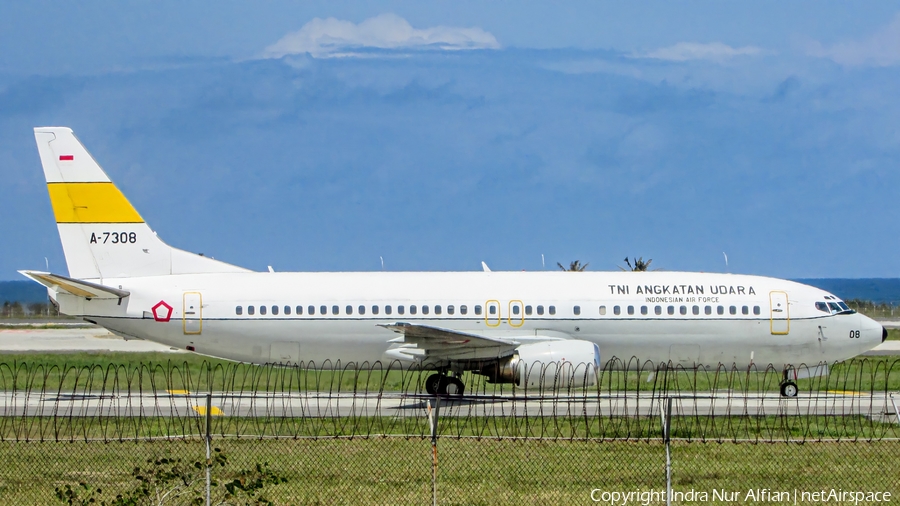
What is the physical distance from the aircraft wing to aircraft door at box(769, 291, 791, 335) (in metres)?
6.92

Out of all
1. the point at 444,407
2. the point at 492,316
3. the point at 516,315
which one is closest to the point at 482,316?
the point at 492,316

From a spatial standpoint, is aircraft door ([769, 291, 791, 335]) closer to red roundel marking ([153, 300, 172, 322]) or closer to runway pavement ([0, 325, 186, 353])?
red roundel marking ([153, 300, 172, 322])

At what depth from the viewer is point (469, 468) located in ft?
55.2

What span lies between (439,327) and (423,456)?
10003 millimetres

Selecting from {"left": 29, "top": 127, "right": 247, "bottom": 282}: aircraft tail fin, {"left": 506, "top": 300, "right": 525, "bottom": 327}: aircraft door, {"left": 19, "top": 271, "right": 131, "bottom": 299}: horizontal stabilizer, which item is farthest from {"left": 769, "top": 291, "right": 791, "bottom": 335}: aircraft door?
{"left": 19, "top": 271, "right": 131, "bottom": 299}: horizontal stabilizer

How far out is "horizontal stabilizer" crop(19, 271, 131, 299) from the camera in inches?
1054

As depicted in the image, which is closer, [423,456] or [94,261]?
[423,456]

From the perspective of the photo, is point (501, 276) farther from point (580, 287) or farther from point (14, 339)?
point (14, 339)

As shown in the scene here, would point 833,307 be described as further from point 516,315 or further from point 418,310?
point 418,310

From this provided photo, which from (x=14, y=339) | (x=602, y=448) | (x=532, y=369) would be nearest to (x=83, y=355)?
(x=14, y=339)

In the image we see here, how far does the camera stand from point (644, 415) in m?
24.0

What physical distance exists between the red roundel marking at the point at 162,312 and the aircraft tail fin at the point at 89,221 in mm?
1609

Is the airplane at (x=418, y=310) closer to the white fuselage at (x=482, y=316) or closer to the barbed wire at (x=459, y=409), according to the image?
the white fuselage at (x=482, y=316)

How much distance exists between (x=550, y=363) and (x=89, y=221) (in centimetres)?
1305
